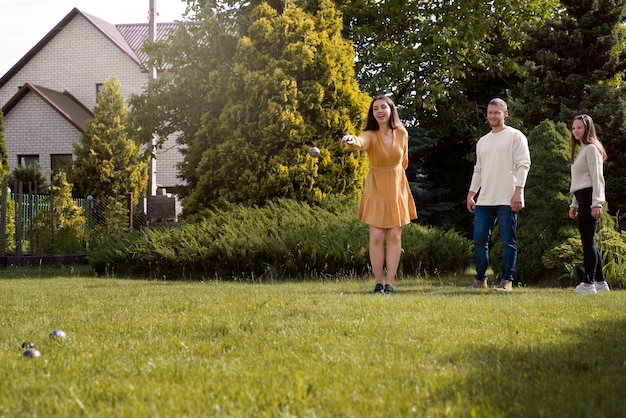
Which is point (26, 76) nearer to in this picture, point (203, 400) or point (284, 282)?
point (284, 282)

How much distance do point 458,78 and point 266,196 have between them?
329 inches

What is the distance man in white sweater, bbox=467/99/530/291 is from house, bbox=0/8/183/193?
2298 cm

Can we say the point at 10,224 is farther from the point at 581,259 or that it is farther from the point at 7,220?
the point at 581,259

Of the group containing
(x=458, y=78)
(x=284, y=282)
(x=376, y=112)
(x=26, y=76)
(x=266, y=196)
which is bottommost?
(x=284, y=282)

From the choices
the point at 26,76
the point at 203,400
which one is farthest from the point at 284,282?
the point at 26,76

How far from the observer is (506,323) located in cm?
501

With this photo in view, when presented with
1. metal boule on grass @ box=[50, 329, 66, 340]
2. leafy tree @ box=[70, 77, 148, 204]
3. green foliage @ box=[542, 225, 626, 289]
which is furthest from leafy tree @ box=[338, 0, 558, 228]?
metal boule on grass @ box=[50, 329, 66, 340]

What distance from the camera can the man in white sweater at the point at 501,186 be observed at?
777cm

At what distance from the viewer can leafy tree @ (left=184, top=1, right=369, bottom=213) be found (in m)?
11.8

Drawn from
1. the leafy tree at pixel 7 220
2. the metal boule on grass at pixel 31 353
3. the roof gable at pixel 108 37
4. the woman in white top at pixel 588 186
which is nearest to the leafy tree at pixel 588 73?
the woman in white top at pixel 588 186

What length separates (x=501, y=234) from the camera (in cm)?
798

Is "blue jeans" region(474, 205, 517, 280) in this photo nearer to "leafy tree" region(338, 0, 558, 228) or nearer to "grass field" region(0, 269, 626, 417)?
"grass field" region(0, 269, 626, 417)

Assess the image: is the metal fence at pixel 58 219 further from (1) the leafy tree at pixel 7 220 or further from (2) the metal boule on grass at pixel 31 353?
(2) the metal boule on grass at pixel 31 353

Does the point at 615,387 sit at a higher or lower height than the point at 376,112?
lower
